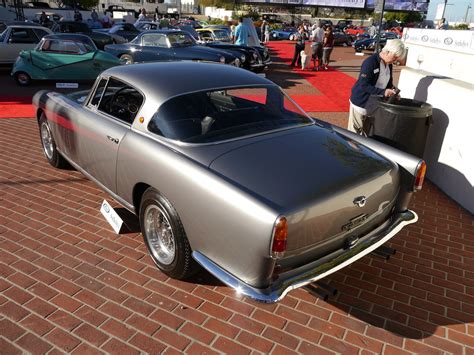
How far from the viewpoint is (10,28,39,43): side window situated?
12.1 m

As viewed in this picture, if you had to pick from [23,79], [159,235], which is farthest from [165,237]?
[23,79]

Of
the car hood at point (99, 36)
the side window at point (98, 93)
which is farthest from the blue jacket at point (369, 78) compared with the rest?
the car hood at point (99, 36)

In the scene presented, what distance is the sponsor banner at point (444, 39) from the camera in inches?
232

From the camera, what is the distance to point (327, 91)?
39.5 ft

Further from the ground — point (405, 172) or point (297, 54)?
point (405, 172)

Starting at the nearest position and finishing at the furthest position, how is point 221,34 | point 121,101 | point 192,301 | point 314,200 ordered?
1. point 314,200
2. point 192,301
3. point 121,101
4. point 221,34

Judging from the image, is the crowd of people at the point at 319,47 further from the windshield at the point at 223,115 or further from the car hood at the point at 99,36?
the windshield at the point at 223,115

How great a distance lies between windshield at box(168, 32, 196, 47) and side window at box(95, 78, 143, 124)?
8.52 metres

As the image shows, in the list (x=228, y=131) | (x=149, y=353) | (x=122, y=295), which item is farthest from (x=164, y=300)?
(x=228, y=131)

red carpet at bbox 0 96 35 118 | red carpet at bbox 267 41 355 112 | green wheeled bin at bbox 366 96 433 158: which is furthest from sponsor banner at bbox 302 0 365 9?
green wheeled bin at bbox 366 96 433 158

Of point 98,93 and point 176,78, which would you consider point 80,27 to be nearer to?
point 98,93

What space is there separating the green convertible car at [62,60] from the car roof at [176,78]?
7.38 m

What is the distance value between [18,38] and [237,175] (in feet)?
40.6

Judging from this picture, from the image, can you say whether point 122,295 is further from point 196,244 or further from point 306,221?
point 306,221
